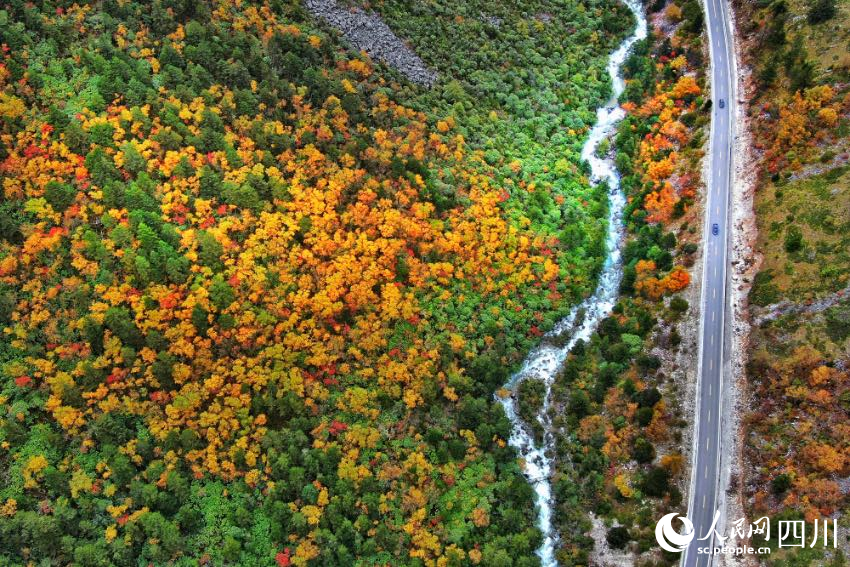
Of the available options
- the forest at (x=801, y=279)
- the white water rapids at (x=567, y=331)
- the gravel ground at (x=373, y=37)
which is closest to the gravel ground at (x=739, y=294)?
the forest at (x=801, y=279)

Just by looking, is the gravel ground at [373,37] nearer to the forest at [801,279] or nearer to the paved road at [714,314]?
the paved road at [714,314]

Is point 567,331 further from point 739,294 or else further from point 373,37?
point 373,37

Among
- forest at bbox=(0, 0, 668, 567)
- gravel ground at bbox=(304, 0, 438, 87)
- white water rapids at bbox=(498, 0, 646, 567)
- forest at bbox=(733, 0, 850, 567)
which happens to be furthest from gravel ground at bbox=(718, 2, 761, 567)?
gravel ground at bbox=(304, 0, 438, 87)

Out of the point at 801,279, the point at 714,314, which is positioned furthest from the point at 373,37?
the point at 801,279

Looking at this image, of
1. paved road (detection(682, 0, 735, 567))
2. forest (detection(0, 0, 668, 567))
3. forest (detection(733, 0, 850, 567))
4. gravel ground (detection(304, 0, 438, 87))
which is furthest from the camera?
gravel ground (detection(304, 0, 438, 87))

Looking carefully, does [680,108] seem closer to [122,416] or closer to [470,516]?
[470,516]

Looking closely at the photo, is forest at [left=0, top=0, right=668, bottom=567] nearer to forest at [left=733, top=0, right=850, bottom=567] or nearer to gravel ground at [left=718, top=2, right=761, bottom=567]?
gravel ground at [left=718, top=2, right=761, bottom=567]
